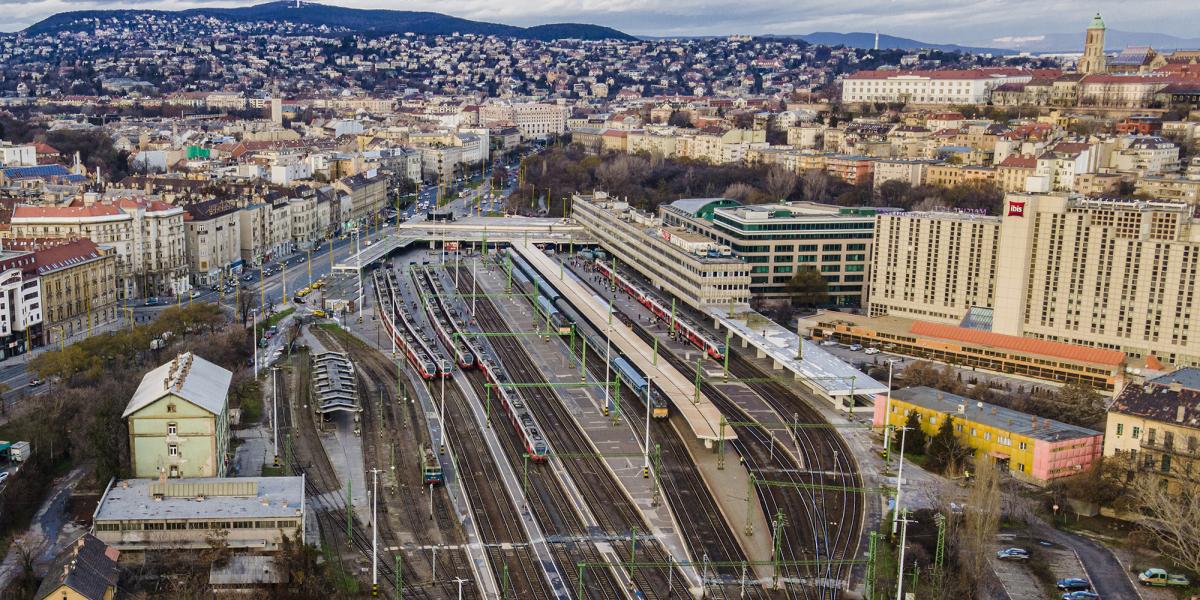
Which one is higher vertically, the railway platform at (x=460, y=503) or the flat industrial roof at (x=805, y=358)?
the flat industrial roof at (x=805, y=358)

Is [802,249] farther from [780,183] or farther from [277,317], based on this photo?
[780,183]

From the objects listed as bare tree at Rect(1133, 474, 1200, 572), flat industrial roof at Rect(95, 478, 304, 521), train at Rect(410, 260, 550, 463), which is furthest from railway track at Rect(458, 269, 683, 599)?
bare tree at Rect(1133, 474, 1200, 572)

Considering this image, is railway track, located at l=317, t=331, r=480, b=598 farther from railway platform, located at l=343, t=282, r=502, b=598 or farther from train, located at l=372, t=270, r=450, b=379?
train, located at l=372, t=270, r=450, b=379

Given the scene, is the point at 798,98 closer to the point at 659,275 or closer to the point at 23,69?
the point at 659,275

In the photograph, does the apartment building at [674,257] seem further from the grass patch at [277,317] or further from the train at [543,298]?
the grass patch at [277,317]

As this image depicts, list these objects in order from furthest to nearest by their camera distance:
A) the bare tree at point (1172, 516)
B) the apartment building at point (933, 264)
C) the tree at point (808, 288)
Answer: the tree at point (808, 288) → the apartment building at point (933, 264) → the bare tree at point (1172, 516)

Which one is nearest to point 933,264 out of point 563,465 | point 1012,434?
point 1012,434

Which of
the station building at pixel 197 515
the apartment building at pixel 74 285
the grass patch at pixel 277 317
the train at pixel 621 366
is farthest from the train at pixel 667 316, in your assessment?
the apartment building at pixel 74 285
